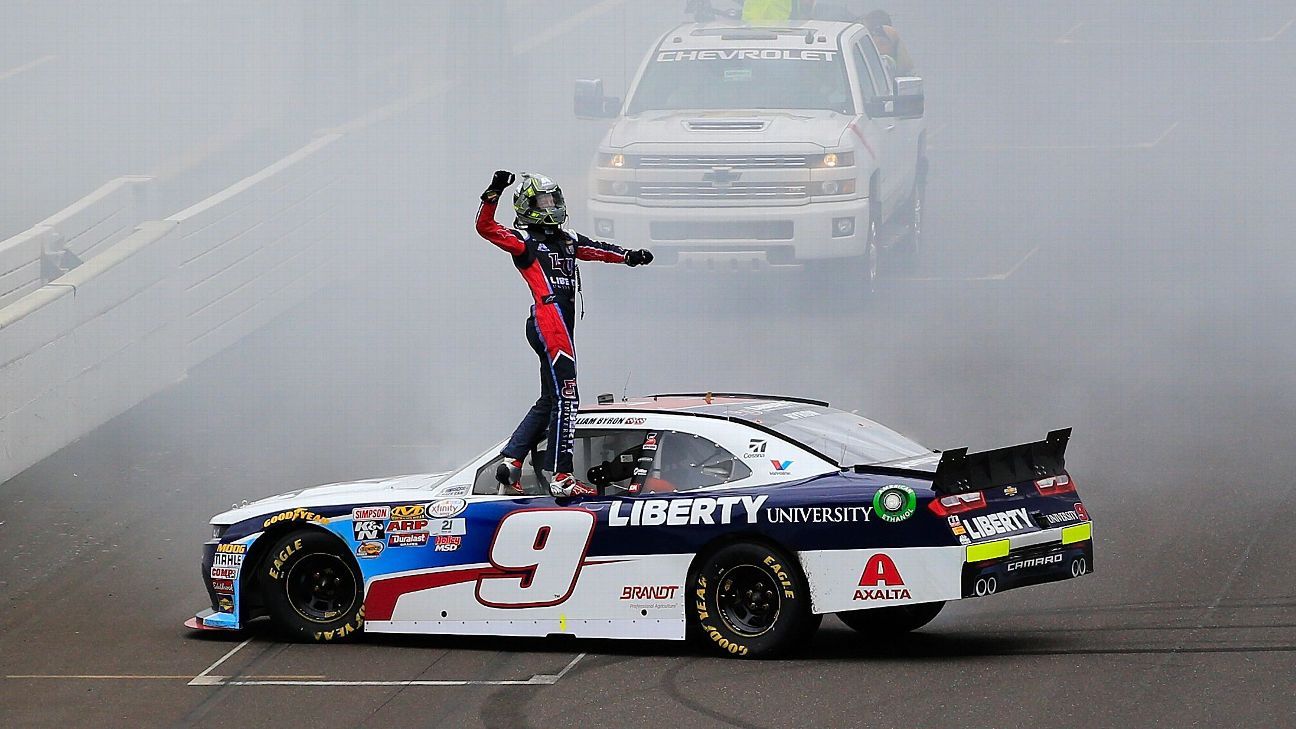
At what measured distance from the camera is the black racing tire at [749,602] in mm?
8656

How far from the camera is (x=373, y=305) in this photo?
20250 mm

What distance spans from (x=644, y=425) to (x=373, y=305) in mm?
11330

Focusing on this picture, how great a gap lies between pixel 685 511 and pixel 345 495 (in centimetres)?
188

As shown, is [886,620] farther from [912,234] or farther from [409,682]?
Answer: [912,234]

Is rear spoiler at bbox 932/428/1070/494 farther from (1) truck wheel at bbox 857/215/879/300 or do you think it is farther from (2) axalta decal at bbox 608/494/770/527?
(1) truck wheel at bbox 857/215/879/300

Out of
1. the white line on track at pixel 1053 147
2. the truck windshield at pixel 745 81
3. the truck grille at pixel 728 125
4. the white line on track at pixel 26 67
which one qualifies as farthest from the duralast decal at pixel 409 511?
the white line on track at pixel 26 67

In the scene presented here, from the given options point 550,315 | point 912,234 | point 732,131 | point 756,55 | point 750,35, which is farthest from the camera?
point 912,234

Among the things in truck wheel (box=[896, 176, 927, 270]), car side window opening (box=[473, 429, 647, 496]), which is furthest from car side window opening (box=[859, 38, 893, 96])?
car side window opening (box=[473, 429, 647, 496])

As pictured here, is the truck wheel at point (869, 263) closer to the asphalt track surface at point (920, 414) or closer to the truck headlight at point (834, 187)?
the asphalt track surface at point (920, 414)

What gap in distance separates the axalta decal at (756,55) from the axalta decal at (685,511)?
10.1 m

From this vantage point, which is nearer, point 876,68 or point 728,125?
point 728,125

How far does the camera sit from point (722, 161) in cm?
1748

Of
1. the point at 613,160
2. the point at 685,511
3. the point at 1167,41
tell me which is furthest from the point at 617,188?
the point at 1167,41

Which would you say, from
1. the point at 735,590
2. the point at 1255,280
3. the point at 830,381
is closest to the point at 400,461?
the point at 830,381
